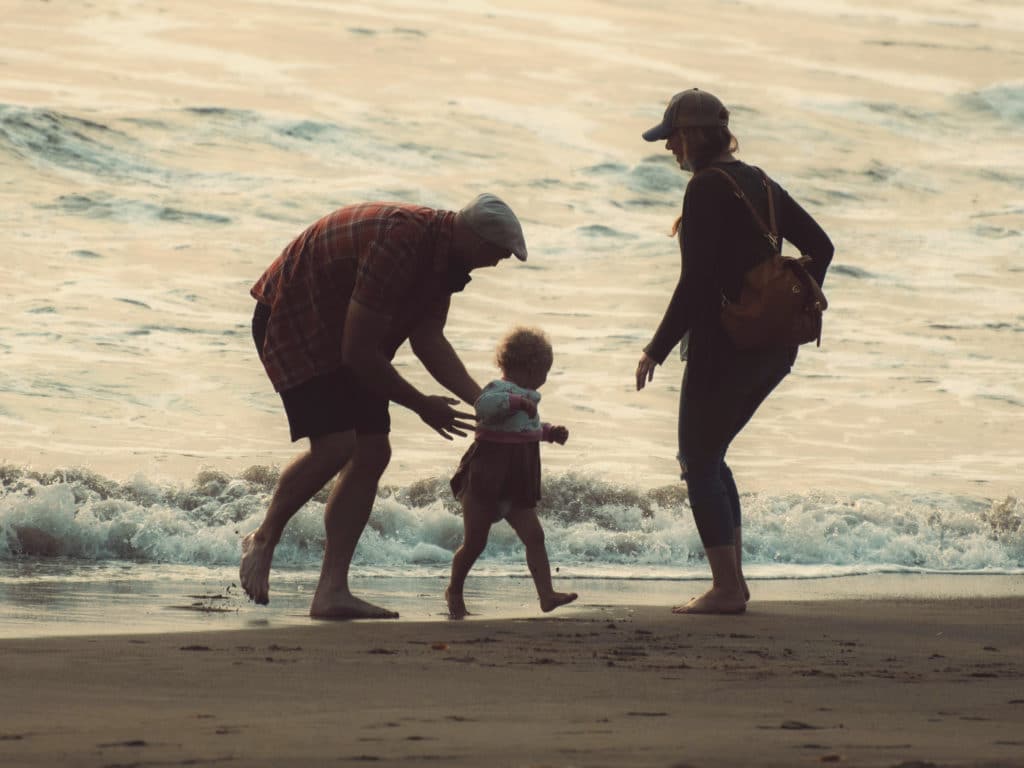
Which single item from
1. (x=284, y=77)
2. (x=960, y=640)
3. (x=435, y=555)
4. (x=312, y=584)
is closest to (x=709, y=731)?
(x=960, y=640)

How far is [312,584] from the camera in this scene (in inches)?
276

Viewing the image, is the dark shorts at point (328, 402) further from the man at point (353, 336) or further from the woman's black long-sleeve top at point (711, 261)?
the woman's black long-sleeve top at point (711, 261)

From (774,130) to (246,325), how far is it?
10978 mm

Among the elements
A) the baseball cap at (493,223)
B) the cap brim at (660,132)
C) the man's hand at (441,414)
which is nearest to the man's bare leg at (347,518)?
the man's hand at (441,414)

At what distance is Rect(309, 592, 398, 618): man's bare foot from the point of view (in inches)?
206

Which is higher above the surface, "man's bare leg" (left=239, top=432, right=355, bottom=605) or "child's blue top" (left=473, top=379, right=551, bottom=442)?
"child's blue top" (left=473, top=379, right=551, bottom=442)

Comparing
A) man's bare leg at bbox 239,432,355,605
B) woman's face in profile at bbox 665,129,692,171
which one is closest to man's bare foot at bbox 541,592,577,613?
man's bare leg at bbox 239,432,355,605

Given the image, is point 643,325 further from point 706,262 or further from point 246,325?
point 706,262

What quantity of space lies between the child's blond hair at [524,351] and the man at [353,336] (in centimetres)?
22

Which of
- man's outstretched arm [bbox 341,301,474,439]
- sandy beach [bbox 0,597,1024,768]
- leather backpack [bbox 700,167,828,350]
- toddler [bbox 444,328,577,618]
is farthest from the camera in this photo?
toddler [bbox 444,328,577,618]

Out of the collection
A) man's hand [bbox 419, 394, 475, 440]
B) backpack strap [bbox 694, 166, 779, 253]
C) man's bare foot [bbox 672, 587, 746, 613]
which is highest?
backpack strap [bbox 694, 166, 779, 253]

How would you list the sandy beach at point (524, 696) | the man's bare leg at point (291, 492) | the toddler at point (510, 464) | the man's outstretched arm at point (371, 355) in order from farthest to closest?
1. the toddler at point (510, 464)
2. the man's bare leg at point (291, 492)
3. the man's outstretched arm at point (371, 355)
4. the sandy beach at point (524, 696)

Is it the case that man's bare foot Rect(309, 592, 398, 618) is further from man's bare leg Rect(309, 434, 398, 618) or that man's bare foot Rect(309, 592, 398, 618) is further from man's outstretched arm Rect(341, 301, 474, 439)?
man's outstretched arm Rect(341, 301, 474, 439)

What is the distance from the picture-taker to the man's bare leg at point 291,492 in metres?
5.20
